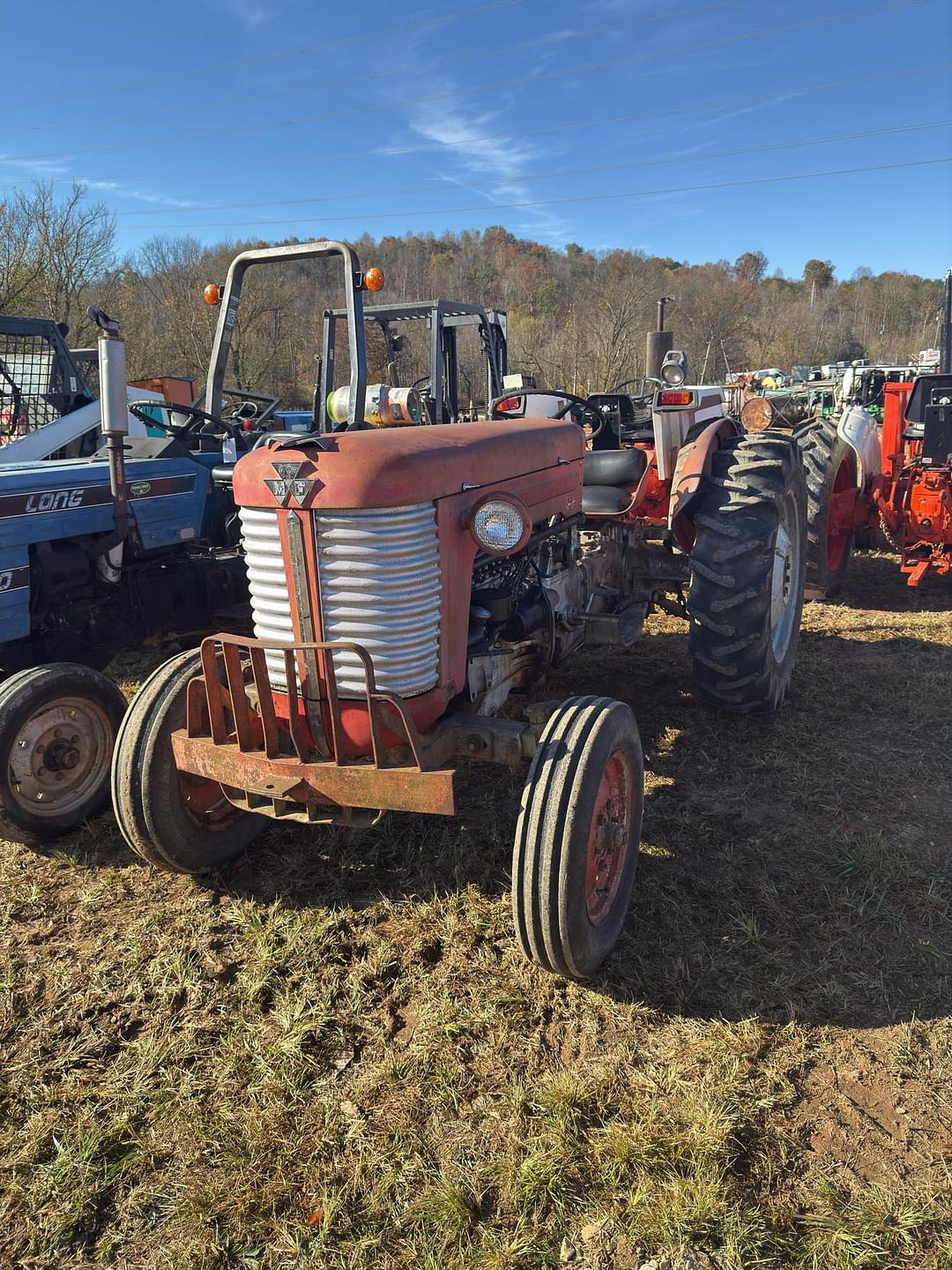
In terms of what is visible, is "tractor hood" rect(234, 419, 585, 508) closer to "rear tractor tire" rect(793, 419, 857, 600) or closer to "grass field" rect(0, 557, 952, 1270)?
"grass field" rect(0, 557, 952, 1270)

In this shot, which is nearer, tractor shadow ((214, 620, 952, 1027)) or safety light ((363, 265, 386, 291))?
tractor shadow ((214, 620, 952, 1027))

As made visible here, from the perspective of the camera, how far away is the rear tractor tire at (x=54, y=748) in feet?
10.0

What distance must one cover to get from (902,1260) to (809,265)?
316 ft

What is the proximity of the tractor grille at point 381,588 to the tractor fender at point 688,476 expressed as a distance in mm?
2031

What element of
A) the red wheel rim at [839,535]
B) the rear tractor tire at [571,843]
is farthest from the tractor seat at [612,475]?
the red wheel rim at [839,535]

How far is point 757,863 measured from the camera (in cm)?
302

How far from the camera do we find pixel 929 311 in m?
65.4

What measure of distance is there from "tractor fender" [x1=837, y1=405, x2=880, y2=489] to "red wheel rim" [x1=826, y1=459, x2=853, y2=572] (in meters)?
0.08

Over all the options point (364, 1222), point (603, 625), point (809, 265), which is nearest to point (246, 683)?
point (364, 1222)

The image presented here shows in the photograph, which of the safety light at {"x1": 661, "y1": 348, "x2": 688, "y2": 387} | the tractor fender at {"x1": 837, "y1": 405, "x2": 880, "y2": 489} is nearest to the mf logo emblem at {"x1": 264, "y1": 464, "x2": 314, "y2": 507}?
the safety light at {"x1": 661, "y1": 348, "x2": 688, "y2": 387}

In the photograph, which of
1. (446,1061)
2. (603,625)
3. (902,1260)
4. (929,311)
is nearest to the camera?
(902,1260)

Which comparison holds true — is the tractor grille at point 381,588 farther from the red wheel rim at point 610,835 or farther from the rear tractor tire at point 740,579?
the rear tractor tire at point 740,579

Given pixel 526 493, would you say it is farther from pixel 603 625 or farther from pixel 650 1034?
pixel 650 1034

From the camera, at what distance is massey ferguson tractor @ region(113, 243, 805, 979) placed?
224 cm
